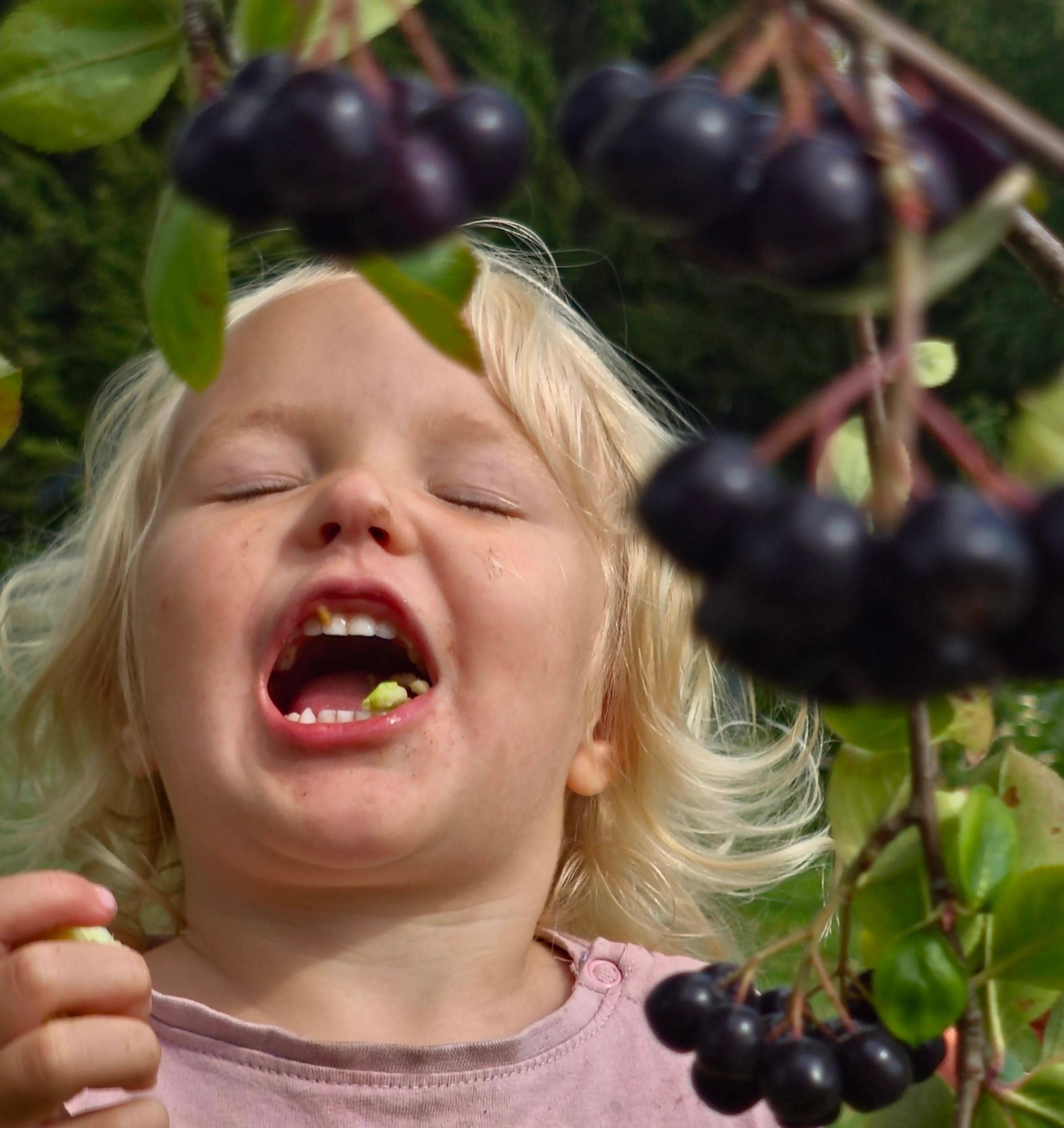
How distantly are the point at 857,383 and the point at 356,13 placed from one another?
14 cm

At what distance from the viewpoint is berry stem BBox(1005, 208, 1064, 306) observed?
324 millimetres

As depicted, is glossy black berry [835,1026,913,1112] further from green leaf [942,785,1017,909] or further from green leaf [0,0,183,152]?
green leaf [0,0,183,152]

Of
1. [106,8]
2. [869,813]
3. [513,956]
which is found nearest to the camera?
[106,8]

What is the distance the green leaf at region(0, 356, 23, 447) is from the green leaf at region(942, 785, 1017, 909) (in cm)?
40

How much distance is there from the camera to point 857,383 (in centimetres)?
28

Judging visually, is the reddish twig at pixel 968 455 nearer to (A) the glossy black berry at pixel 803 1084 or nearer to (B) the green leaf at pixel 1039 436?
(B) the green leaf at pixel 1039 436

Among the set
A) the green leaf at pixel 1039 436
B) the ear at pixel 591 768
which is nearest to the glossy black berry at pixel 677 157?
the green leaf at pixel 1039 436

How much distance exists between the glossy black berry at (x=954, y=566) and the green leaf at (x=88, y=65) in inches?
11.5

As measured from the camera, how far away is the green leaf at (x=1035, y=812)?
581mm

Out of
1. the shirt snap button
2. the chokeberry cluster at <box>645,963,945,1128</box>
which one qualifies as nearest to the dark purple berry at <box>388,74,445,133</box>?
the chokeberry cluster at <box>645,963,945,1128</box>

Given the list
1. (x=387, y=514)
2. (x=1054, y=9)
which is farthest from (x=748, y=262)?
(x=1054, y=9)

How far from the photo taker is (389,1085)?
125 centimetres

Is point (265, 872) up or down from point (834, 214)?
down

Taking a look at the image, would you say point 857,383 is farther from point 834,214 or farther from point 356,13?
point 356,13
